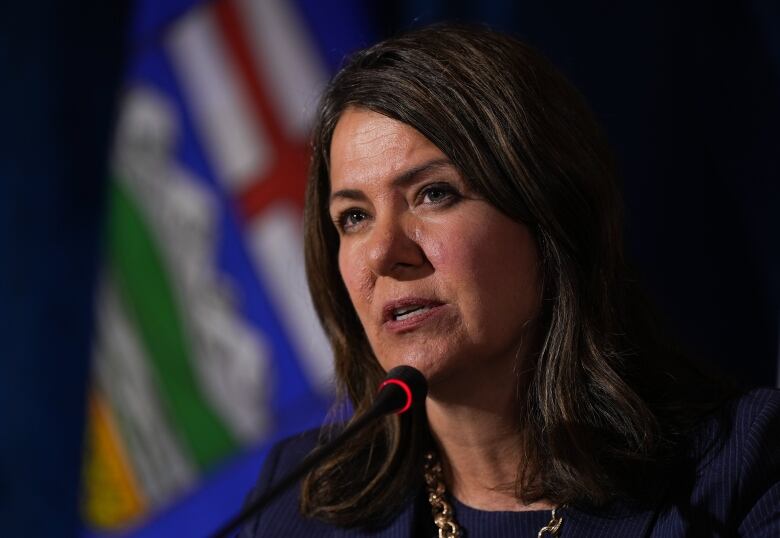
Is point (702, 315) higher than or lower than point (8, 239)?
lower

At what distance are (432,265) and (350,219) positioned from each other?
0.19 metres

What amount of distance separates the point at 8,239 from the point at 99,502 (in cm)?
67

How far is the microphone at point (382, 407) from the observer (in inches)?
42.5

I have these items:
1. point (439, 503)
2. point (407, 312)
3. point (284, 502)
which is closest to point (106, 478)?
point (284, 502)

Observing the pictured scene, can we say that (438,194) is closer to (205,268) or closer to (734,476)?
(734,476)

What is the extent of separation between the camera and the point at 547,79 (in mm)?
1412

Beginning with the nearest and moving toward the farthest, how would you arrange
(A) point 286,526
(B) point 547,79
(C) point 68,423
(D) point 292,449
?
(B) point 547,79 → (A) point 286,526 → (D) point 292,449 → (C) point 68,423

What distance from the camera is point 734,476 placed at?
1.25 metres

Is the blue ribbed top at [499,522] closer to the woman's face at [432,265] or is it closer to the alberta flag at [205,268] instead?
the woman's face at [432,265]

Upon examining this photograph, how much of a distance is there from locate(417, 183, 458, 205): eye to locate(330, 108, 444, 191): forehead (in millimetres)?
36

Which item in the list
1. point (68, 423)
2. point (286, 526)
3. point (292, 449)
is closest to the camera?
point (286, 526)

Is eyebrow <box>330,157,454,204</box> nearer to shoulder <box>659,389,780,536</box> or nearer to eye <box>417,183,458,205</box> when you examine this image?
eye <box>417,183,458,205</box>

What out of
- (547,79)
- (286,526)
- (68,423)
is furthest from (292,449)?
(68,423)

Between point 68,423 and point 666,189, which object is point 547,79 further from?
point 68,423
